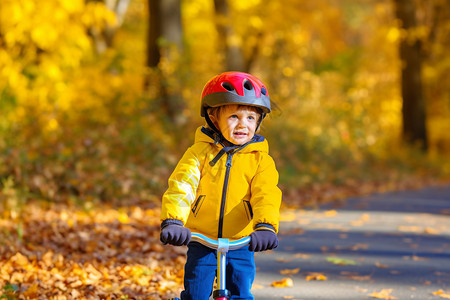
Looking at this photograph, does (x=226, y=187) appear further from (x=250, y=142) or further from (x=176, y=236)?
(x=176, y=236)

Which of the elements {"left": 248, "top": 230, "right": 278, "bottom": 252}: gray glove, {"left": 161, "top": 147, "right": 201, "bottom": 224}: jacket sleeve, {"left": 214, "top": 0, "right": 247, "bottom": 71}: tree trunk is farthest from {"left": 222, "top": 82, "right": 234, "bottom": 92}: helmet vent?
{"left": 214, "top": 0, "right": 247, "bottom": 71}: tree trunk

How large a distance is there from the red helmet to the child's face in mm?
96

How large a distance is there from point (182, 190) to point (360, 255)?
426cm

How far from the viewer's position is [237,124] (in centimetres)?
377

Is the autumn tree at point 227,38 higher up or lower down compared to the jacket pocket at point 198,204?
higher up

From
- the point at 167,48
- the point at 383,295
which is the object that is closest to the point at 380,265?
the point at 383,295

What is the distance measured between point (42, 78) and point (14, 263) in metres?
6.98

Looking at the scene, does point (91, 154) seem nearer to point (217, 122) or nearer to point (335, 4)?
point (217, 122)

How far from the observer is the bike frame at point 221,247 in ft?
11.0

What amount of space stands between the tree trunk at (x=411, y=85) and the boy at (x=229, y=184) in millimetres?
19748

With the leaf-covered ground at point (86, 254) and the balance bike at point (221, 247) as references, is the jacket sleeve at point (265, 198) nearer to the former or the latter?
the balance bike at point (221, 247)

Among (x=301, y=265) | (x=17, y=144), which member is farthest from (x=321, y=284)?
(x=17, y=144)

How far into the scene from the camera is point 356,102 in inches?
901

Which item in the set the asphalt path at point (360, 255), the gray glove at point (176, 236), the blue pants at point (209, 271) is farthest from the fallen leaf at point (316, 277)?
the gray glove at point (176, 236)
